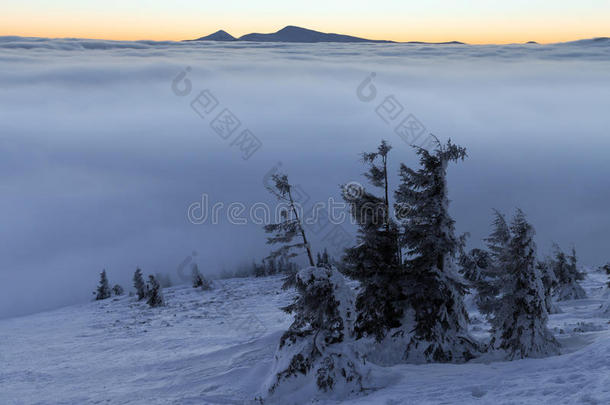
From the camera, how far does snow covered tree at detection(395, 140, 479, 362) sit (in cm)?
1809

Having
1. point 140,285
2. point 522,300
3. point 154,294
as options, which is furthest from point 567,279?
point 140,285

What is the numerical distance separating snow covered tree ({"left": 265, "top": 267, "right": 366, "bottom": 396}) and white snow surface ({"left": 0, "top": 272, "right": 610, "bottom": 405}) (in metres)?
0.76

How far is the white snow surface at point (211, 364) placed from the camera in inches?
529

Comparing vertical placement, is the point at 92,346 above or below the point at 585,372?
below

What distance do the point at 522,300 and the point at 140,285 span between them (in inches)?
1781

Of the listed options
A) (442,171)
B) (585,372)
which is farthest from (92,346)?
(585,372)

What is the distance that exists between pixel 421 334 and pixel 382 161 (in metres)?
7.38

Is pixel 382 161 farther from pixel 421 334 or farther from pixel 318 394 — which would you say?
pixel 318 394

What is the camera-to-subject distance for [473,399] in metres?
12.8

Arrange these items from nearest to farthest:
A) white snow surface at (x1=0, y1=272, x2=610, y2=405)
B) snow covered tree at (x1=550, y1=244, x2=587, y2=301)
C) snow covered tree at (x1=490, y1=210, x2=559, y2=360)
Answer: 1. white snow surface at (x1=0, y1=272, x2=610, y2=405)
2. snow covered tree at (x1=490, y1=210, x2=559, y2=360)
3. snow covered tree at (x1=550, y1=244, x2=587, y2=301)

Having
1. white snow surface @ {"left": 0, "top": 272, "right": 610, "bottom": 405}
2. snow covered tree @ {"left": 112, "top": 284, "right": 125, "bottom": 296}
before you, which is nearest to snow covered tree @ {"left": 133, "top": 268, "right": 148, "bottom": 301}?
white snow surface @ {"left": 0, "top": 272, "right": 610, "bottom": 405}

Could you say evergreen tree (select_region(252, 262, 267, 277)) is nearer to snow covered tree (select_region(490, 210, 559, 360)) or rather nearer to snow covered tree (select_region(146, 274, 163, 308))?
snow covered tree (select_region(146, 274, 163, 308))

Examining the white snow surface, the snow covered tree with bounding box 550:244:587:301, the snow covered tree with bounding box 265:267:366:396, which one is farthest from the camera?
the snow covered tree with bounding box 550:244:587:301

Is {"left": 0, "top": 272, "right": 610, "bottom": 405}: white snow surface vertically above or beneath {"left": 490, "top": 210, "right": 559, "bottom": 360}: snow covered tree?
beneath
